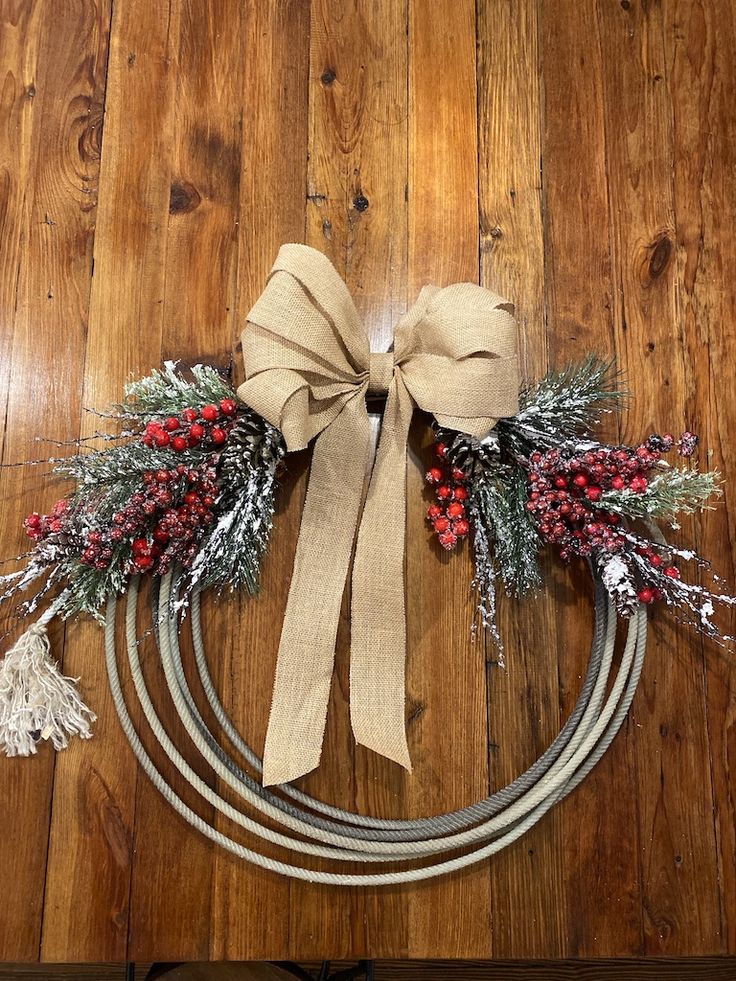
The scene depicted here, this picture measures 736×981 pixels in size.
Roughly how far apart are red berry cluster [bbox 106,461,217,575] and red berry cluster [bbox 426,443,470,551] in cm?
35

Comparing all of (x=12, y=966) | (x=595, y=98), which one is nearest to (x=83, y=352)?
(x=595, y=98)

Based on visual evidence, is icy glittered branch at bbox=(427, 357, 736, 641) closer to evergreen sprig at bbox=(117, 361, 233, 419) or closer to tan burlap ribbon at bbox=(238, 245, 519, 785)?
tan burlap ribbon at bbox=(238, 245, 519, 785)

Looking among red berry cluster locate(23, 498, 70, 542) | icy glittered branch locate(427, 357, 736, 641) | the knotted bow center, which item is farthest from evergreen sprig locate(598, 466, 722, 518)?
red berry cluster locate(23, 498, 70, 542)

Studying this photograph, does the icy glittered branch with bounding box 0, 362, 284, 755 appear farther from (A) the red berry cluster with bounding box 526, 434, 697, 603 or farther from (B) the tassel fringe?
(A) the red berry cluster with bounding box 526, 434, 697, 603

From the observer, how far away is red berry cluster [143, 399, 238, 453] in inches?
44.8

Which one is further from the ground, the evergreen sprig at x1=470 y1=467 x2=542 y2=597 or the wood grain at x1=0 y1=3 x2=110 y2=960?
the wood grain at x1=0 y1=3 x2=110 y2=960

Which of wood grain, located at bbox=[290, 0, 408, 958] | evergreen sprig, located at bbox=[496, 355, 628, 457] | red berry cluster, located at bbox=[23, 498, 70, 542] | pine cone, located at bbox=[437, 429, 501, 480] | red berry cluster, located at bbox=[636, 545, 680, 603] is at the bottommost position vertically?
red berry cluster, located at bbox=[636, 545, 680, 603]

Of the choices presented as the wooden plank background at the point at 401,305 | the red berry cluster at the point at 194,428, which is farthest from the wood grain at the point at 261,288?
the red berry cluster at the point at 194,428

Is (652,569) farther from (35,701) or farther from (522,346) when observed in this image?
(35,701)

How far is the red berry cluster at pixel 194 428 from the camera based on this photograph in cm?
114

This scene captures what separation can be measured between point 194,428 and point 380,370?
305mm

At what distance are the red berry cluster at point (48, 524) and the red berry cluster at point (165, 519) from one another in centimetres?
6

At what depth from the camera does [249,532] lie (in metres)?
1.18

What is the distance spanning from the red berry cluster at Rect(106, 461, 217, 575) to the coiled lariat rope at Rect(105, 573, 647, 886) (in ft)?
0.18
